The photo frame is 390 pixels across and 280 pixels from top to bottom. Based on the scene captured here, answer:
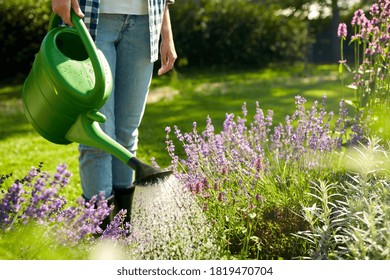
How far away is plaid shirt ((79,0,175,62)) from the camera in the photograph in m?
2.18

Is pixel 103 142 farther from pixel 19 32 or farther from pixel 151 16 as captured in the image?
pixel 19 32

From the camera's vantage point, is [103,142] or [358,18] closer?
[103,142]

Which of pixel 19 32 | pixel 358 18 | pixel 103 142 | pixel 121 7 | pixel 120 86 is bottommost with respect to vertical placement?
pixel 19 32

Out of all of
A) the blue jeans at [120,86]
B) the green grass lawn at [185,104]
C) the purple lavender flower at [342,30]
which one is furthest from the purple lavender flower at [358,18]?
the green grass lawn at [185,104]

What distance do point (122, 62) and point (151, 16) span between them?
8.7 inches

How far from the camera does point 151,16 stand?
2.32 metres

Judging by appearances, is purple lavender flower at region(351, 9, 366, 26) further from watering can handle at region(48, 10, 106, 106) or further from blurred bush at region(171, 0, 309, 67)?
blurred bush at region(171, 0, 309, 67)

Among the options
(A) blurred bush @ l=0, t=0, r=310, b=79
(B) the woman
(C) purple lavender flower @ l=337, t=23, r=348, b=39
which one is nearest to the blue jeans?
(B) the woman

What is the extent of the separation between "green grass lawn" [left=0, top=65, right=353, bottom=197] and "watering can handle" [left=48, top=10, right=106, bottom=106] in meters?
1.32

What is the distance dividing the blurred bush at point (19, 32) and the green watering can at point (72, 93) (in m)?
5.63

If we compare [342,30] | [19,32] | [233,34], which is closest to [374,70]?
[342,30]

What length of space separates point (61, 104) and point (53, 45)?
214mm
